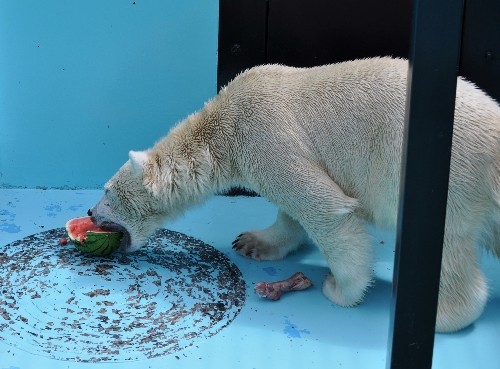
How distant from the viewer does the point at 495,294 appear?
2.62m

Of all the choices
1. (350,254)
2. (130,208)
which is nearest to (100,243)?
(130,208)

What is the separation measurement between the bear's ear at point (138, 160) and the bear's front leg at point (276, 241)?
1.89ft

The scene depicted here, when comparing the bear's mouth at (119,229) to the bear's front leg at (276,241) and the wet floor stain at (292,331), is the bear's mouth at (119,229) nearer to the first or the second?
the bear's front leg at (276,241)

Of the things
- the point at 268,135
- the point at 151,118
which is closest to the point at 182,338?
the point at 268,135

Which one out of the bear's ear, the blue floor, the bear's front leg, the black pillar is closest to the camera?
the black pillar

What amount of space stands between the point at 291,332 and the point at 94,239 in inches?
33.4

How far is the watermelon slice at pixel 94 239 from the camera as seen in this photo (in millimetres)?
2660

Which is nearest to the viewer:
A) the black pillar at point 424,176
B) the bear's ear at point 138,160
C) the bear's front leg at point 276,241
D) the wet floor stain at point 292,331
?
the black pillar at point 424,176

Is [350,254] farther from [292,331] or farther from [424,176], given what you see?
[424,176]

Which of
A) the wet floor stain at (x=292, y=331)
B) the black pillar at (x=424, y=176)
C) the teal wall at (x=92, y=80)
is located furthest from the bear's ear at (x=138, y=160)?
the black pillar at (x=424, y=176)

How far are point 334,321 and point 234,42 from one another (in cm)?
151

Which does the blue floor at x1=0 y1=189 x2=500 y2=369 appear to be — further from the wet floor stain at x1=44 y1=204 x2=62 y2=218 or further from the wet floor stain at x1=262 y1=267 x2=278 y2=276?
the wet floor stain at x1=44 y1=204 x2=62 y2=218

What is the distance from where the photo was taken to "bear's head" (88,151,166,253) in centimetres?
258

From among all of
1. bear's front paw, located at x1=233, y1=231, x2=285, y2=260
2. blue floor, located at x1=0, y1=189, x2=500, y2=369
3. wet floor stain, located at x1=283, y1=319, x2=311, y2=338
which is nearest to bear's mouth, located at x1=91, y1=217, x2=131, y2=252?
blue floor, located at x1=0, y1=189, x2=500, y2=369
